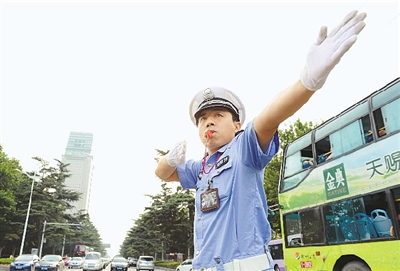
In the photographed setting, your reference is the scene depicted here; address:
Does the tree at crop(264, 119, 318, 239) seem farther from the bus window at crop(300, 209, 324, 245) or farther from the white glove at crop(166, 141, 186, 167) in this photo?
the white glove at crop(166, 141, 186, 167)

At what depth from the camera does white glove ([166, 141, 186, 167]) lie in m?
2.17

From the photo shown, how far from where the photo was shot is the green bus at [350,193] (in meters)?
5.40

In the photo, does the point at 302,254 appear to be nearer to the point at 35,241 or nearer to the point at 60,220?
the point at 60,220

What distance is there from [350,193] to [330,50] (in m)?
5.50

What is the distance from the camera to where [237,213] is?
5.35ft

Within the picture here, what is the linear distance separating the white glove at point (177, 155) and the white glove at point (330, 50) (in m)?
1.07

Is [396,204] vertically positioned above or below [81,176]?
below

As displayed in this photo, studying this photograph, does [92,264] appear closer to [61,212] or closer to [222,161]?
[61,212]

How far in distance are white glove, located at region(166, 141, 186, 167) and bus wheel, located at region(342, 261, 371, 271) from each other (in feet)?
16.9

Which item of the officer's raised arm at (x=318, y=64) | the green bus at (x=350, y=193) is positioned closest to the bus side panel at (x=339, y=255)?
the green bus at (x=350, y=193)

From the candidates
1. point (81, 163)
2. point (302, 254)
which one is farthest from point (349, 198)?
point (81, 163)

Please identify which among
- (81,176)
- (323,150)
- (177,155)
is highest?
(81,176)

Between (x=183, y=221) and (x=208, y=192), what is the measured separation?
1001 inches

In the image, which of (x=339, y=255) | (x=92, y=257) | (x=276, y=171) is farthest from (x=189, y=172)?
(x=92, y=257)
